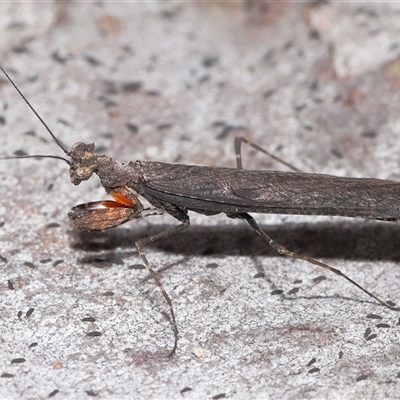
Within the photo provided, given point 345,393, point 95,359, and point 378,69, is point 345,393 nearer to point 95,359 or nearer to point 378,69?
point 95,359

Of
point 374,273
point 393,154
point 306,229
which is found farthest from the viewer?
point 393,154

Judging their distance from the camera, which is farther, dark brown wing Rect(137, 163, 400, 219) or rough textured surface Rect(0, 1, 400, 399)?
dark brown wing Rect(137, 163, 400, 219)

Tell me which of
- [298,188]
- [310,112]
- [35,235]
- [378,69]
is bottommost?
[35,235]

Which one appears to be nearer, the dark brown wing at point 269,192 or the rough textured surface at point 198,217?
the rough textured surface at point 198,217

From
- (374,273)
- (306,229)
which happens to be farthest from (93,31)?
(374,273)

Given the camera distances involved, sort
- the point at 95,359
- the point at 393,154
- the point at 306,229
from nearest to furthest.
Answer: the point at 95,359 < the point at 306,229 < the point at 393,154

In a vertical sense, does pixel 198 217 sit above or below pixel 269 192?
above

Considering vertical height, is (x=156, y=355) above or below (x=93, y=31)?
below

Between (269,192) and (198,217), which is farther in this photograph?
(198,217)
